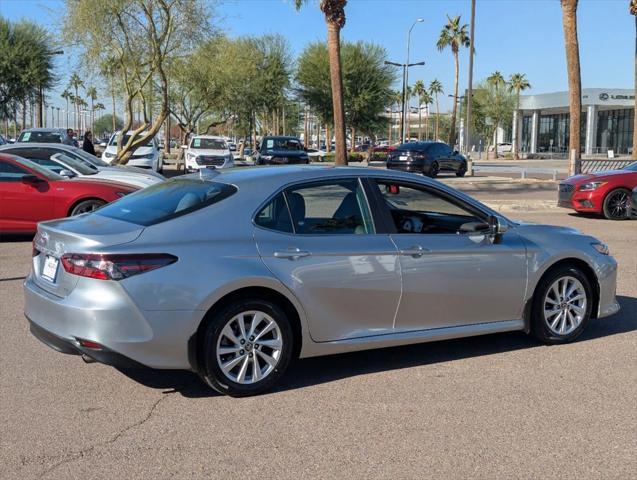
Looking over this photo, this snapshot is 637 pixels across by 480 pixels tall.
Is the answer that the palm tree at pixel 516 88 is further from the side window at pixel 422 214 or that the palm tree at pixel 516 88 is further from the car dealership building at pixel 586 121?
the side window at pixel 422 214

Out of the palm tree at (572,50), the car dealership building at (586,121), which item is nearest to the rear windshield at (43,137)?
the palm tree at (572,50)

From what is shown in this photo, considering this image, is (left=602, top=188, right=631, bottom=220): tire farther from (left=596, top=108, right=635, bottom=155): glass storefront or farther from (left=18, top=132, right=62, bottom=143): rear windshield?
(left=596, top=108, right=635, bottom=155): glass storefront

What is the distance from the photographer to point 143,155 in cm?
2569

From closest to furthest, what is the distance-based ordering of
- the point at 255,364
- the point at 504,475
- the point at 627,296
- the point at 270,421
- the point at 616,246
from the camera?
the point at 504,475
the point at 270,421
the point at 255,364
the point at 627,296
the point at 616,246

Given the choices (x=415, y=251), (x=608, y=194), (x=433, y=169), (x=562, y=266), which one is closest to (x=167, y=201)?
(x=415, y=251)

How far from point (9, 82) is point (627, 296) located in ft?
126

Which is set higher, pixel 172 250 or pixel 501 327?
pixel 172 250

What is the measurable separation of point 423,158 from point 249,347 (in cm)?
2546

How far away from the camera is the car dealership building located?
212 ft

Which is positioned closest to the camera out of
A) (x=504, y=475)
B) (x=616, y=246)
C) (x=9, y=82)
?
(x=504, y=475)

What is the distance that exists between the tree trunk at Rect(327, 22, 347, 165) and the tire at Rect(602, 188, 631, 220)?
10517 mm

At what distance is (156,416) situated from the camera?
452cm

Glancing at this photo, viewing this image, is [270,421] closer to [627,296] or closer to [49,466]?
[49,466]

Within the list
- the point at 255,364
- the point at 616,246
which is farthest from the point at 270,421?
the point at 616,246
